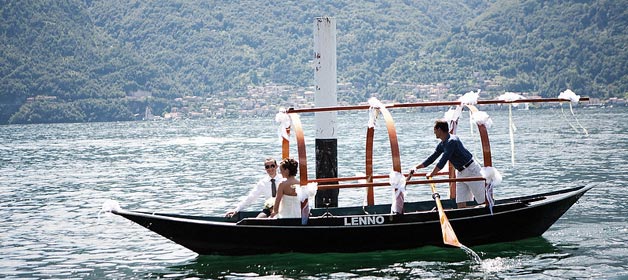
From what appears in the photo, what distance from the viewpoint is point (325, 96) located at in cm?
1850

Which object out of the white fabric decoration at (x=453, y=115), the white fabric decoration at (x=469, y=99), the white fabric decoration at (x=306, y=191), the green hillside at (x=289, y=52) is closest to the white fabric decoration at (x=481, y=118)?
the white fabric decoration at (x=469, y=99)

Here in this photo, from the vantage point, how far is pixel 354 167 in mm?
41062

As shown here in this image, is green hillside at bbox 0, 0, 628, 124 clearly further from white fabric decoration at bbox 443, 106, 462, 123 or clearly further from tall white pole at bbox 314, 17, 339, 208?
white fabric decoration at bbox 443, 106, 462, 123

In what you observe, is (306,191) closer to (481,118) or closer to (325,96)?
(481,118)

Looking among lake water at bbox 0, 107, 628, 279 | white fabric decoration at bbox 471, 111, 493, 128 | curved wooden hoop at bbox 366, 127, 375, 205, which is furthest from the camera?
curved wooden hoop at bbox 366, 127, 375, 205

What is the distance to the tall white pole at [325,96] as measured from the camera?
18469mm

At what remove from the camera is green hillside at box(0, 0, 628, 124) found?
482 ft

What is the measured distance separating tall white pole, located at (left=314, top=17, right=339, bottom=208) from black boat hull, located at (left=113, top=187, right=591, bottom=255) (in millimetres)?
2849

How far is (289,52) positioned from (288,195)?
168m

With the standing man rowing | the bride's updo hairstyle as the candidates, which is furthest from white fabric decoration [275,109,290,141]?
the standing man rowing

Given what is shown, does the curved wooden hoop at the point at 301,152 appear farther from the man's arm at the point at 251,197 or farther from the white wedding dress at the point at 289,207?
the man's arm at the point at 251,197

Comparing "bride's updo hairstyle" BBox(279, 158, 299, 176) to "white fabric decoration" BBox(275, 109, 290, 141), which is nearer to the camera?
"bride's updo hairstyle" BBox(279, 158, 299, 176)

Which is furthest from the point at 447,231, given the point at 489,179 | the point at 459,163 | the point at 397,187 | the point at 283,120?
the point at 283,120

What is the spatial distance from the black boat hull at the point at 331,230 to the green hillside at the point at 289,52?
398 feet
